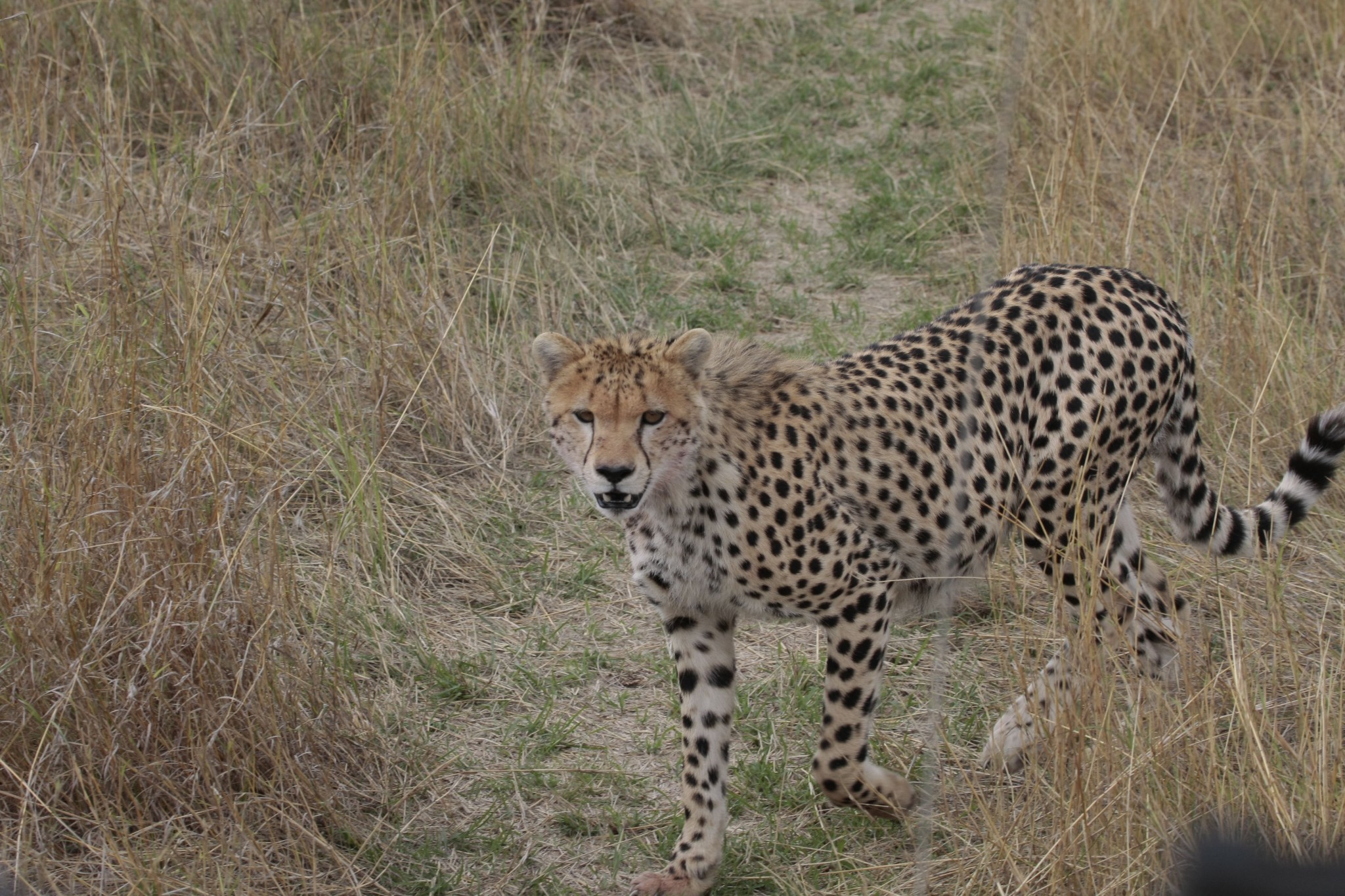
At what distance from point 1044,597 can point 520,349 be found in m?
1.89

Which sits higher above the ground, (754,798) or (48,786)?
(48,786)

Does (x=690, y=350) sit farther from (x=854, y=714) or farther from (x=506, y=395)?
(x=506, y=395)

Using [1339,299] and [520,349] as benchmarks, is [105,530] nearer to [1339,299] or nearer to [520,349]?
[520,349]

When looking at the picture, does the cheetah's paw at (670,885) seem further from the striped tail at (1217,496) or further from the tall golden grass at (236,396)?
the striped tail at (1217,496)

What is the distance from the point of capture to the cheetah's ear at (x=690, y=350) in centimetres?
304

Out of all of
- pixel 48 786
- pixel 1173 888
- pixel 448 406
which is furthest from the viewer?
pixel 448 406

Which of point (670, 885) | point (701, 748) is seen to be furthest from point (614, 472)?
point (670, 885)

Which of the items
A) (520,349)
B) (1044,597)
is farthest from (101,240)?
(1044,597)

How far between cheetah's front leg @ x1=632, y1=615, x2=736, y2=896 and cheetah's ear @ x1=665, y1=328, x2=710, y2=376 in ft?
1.69

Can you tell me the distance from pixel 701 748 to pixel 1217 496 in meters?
1.36

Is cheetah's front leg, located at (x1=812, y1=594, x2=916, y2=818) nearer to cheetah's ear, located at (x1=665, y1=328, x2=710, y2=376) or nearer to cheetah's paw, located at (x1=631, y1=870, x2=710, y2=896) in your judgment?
cheetah's paw, located at (x1=631, y1=870, x2=710, y2=896)

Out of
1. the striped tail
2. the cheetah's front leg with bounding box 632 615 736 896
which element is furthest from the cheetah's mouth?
the striped tail

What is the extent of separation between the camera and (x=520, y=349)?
4.86 m

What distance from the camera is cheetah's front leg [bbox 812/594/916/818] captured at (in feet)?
9.87
